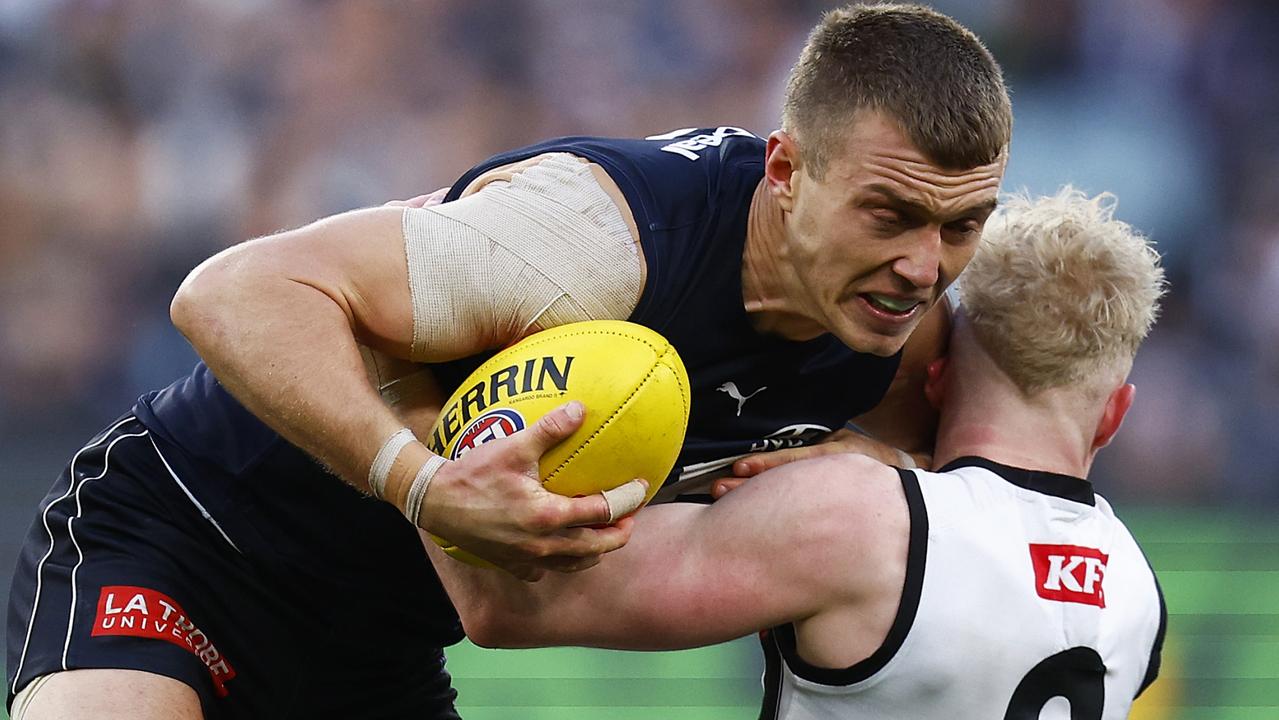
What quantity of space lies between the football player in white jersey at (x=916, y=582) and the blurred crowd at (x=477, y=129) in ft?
17.0

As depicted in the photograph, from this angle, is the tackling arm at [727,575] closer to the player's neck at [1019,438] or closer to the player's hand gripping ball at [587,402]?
the player's hand gripping ball at [587,402]

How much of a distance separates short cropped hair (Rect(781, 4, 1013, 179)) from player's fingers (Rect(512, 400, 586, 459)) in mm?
770

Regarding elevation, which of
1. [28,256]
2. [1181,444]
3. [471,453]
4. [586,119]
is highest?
[471,453]

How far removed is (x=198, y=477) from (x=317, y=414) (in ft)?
2.95

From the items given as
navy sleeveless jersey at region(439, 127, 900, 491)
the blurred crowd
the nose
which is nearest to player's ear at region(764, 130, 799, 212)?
navy sleeveless jersey at region(439, 127, 900, 491)

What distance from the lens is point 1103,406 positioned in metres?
3.24

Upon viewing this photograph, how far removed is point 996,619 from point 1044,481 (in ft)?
1.14

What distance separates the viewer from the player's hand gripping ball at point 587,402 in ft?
8.25

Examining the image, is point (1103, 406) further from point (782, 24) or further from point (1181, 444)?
point (782, 24)

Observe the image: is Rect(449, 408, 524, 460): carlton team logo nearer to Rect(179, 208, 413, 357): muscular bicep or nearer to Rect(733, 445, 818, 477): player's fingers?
Rect(179, 208, 413, 357): muscular bicep

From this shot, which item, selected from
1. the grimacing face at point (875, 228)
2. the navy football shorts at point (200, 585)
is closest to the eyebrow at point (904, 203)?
the grimacing face at point (875, 228)

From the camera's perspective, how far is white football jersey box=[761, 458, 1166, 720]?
9.14 ft

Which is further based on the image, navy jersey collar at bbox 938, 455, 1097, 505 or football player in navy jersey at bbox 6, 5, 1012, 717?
navy jersey collar at bbox 938, 455, 1097, 505

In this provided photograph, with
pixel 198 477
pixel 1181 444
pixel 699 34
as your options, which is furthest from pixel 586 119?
pixel 198 477
